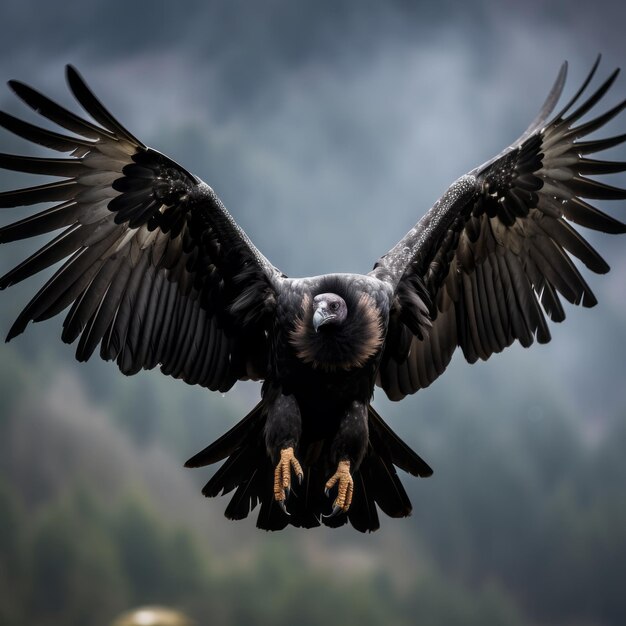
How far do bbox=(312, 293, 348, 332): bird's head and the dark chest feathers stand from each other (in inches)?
2.0

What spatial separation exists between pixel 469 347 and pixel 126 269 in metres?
2.62

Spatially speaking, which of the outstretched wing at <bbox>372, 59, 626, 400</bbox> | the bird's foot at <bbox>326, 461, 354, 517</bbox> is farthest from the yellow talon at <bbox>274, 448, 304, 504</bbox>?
the outstretched wing at <bbox>372, 59, 626, 400</bbox>

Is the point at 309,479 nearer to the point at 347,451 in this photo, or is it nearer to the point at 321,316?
the point at 347,451

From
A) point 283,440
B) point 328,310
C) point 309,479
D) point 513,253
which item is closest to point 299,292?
point 328,310

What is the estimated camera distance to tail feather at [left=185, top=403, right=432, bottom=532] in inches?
261

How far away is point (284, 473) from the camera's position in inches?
→ 239

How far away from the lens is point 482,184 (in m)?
7.05

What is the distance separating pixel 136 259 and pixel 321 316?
145 cm

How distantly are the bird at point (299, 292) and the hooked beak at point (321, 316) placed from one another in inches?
0.6

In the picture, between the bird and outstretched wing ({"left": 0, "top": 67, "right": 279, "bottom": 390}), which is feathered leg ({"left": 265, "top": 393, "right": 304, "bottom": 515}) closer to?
the bird

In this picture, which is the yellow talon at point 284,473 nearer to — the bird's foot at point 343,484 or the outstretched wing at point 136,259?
the bird's foot at point 343,484

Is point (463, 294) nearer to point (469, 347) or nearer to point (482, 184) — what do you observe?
point (469, 347)

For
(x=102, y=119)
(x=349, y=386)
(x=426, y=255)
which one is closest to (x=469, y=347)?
(x=426, y=255)

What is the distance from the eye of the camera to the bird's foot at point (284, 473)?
602 centimetres
